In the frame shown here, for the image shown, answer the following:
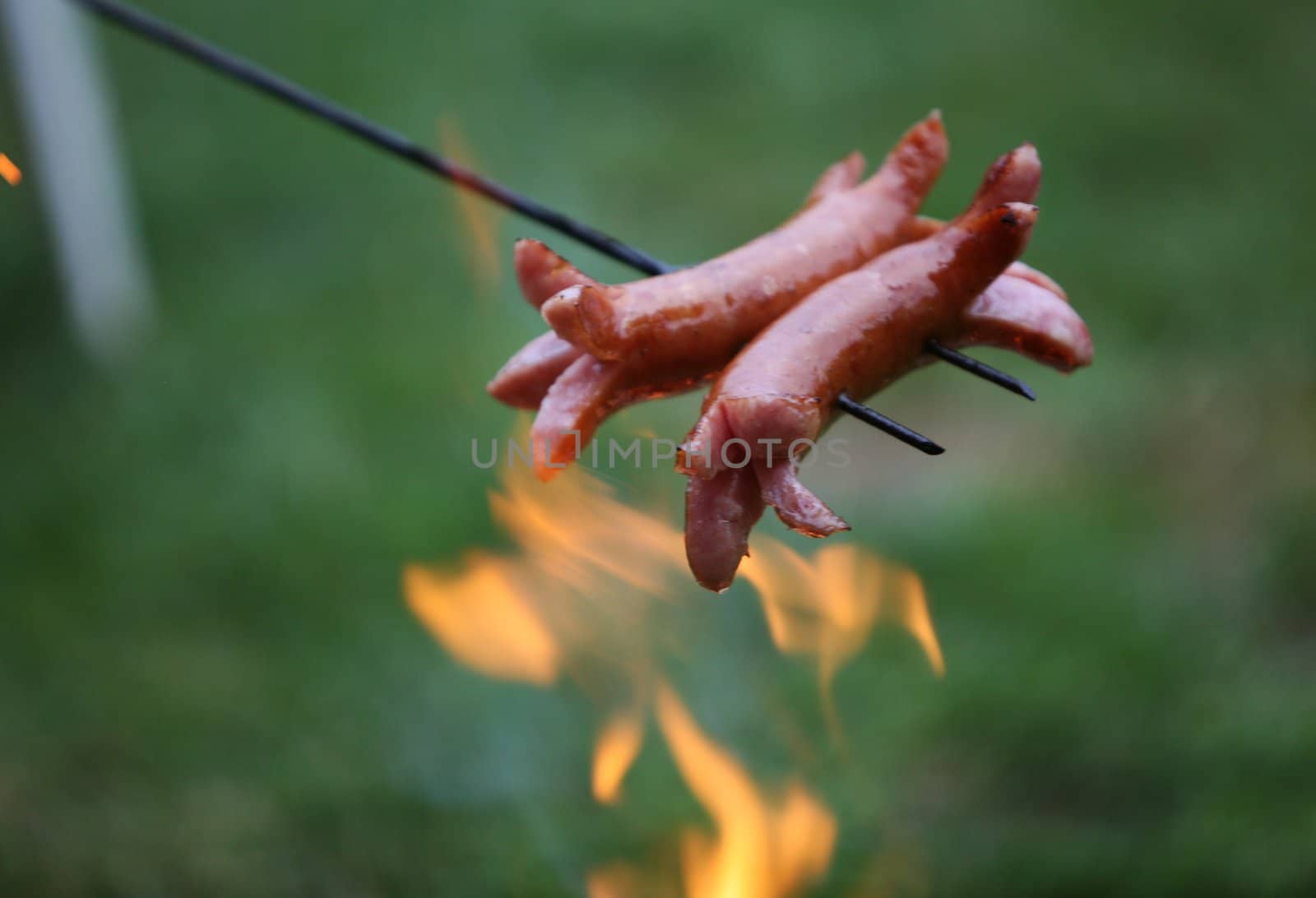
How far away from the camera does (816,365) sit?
141cm

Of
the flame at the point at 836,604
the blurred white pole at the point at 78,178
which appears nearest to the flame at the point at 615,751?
the flame at the point at 836,604

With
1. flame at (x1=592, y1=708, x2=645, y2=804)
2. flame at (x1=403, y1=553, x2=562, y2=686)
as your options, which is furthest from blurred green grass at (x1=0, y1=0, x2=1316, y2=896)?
flame at (x1=403, y1=553, x2=562, y2=686)

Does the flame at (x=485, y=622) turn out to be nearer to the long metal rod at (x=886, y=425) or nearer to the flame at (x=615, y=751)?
the flame at (x=615, y=751)

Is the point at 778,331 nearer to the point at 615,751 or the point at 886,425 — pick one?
the point at 886,425

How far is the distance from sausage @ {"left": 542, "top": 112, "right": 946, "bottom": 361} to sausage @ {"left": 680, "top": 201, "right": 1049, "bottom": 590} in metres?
0.06

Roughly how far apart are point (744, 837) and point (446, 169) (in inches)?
50.5

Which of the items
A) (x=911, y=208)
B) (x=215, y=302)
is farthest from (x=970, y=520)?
(x=215, y=302)

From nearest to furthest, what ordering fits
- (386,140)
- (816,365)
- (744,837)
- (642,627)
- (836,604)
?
(816,365) → (386,140) → (744,837) → (836,604) → (642,627)

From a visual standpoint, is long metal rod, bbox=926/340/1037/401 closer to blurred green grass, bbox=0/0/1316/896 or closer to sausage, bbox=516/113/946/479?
sausage, bbox=516/113/946/479

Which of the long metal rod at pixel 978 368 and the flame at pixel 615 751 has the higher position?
the long metal rod at pixel 978 368

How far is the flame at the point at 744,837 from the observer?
2.14m

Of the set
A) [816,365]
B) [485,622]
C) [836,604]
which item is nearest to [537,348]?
[816,365]

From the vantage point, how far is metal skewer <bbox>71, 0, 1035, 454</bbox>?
1461mm

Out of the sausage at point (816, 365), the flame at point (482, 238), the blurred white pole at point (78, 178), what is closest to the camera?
the sausage at point (816, 365)
